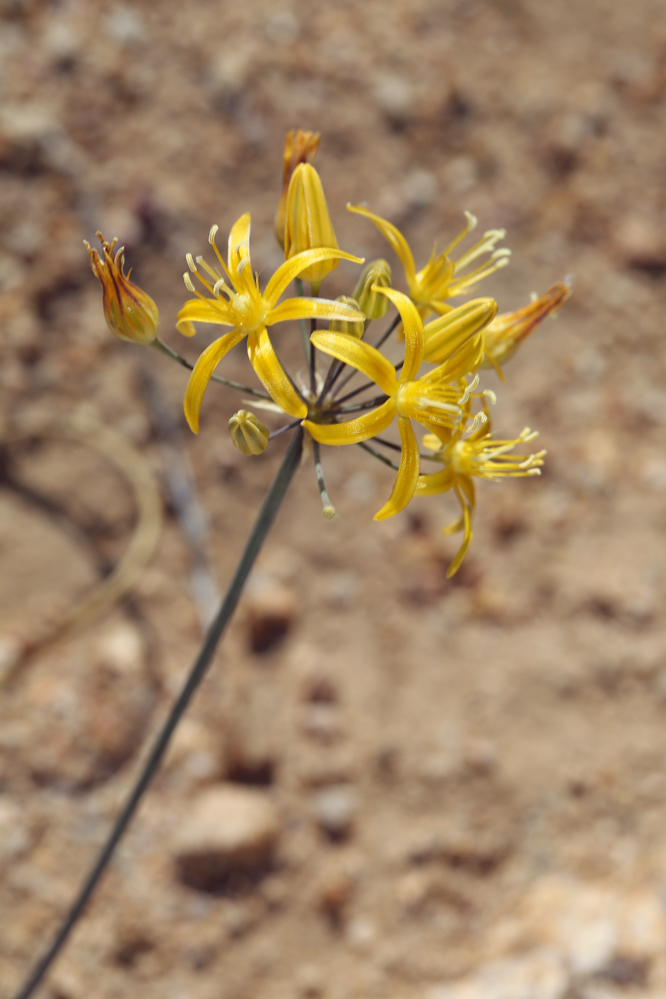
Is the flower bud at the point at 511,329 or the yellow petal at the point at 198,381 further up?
the flower bud at the point at 511,329

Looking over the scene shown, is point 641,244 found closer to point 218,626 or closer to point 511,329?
point 511,329

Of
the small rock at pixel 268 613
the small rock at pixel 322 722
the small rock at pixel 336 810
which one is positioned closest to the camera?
the small rock at pixel 336 810

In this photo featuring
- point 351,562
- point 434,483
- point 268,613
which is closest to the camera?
point 434,483

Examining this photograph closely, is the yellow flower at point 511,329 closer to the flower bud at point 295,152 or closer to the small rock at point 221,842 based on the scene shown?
the flower bud at point 295,152

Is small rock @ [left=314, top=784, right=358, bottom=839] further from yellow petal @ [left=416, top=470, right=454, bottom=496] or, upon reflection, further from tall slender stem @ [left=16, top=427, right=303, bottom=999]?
yellow petal @ [left=416, top=470, right=454, bottom=496]

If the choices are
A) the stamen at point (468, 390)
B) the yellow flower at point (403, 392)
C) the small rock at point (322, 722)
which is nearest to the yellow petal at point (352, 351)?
the yellow flower at point (403, 392)

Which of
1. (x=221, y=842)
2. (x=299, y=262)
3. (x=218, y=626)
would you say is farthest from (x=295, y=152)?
(x=221, y=842)
